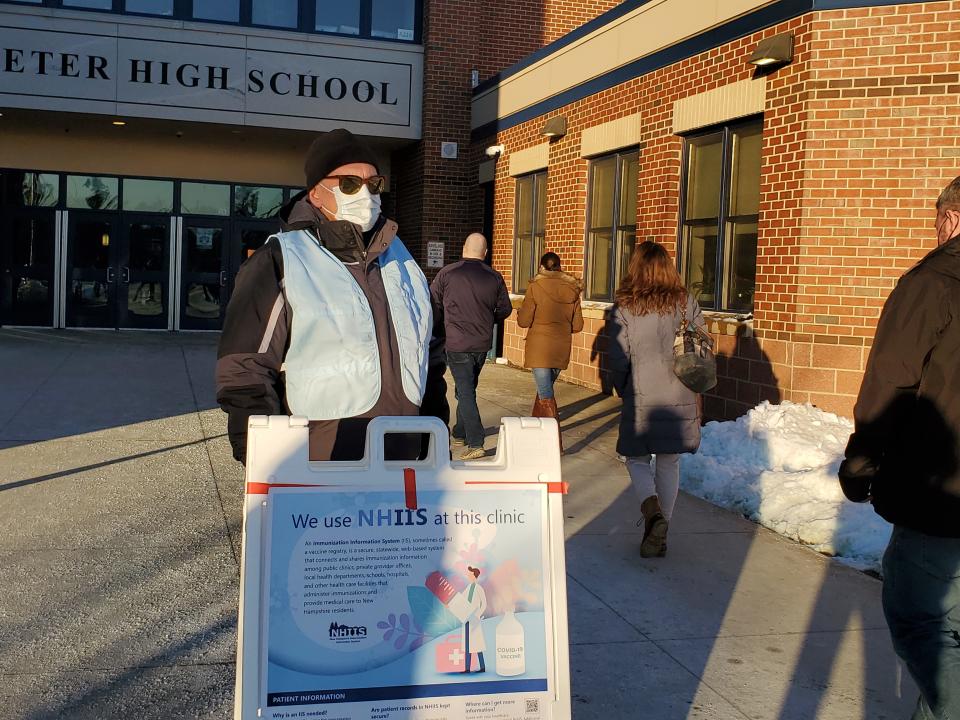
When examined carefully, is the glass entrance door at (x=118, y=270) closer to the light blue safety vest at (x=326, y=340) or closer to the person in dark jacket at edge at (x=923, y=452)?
the light blue safety vest at (x=326, y=340)

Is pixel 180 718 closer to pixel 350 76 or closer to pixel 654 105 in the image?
pixel 654 105

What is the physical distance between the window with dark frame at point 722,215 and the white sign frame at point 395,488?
776 cm

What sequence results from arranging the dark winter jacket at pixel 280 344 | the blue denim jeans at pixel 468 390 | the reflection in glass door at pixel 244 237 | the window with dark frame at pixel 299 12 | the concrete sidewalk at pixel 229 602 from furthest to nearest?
the reflection in glass door at pixel 244 237 < the window with dark frame at pixel 299 12 < the blue denim jeans at pixel 468 390 < the concrete sidewalk at pixel 229 602 < the dark winter jacket at pixel 280 344

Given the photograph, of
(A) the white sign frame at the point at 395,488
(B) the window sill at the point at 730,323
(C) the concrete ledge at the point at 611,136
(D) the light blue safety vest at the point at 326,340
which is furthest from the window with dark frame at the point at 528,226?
(A) the white sign frame at the point at 395,488

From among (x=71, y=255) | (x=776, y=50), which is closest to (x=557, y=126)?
(x=776, y=50)

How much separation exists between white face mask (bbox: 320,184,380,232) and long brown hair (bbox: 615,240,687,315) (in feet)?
10.1

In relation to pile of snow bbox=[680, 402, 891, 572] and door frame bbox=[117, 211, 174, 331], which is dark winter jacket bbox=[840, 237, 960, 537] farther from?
door frame bbox=[117, 211, 174, 331]

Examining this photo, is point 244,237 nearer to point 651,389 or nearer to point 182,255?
point 182,255

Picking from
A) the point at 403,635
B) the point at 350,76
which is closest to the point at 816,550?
the point at 403,635

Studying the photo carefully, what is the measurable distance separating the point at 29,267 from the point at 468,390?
14.5 m

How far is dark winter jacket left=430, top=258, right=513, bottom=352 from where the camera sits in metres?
8.79

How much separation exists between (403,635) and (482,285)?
632 cm

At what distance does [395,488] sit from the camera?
276 cm

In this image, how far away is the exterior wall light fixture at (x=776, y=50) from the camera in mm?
9555
